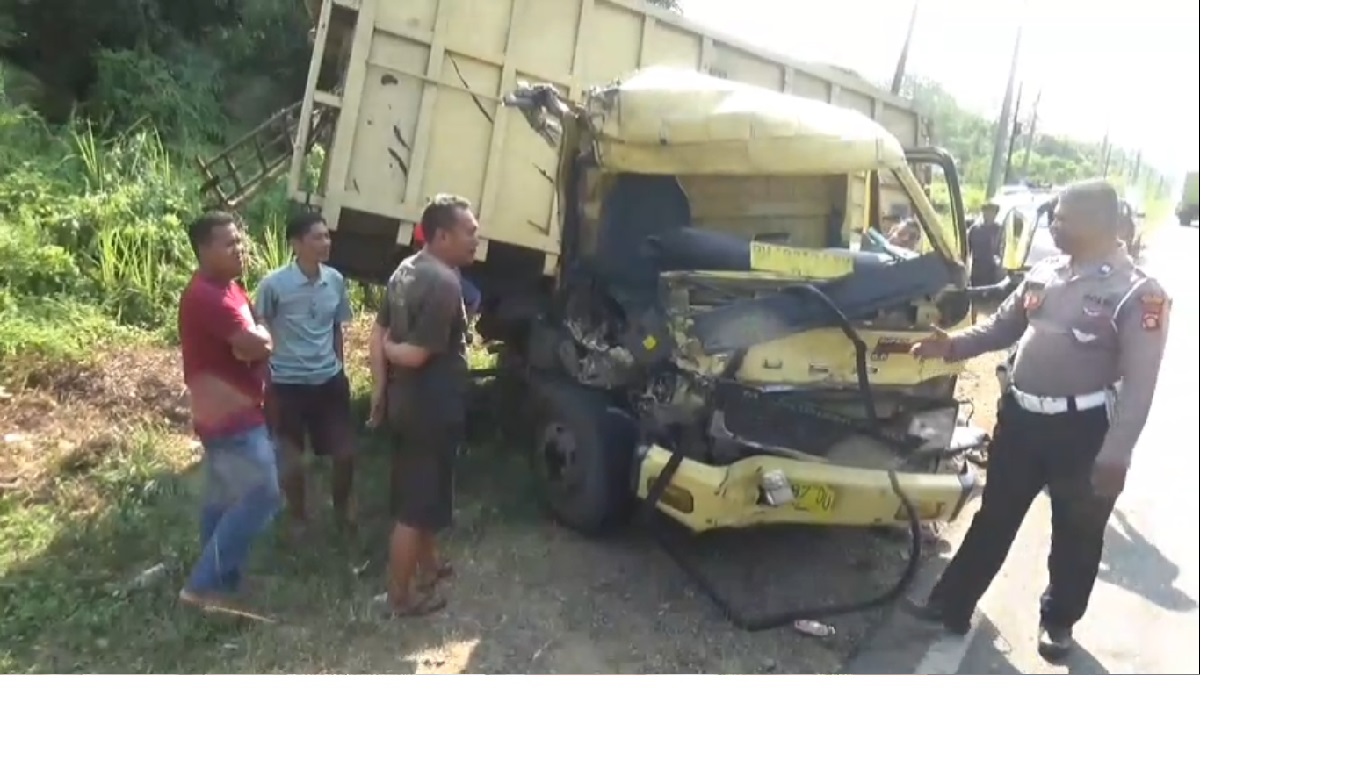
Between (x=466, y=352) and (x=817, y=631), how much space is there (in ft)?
3.68

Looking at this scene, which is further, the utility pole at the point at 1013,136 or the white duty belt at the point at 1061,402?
the utility pole at the point at 1013,136

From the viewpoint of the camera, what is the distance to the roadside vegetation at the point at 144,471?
2504 mm

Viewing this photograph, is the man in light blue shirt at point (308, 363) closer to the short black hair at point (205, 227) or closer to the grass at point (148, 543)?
the grass at point (148, 543)

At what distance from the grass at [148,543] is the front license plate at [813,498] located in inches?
11.3

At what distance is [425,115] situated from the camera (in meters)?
3.45

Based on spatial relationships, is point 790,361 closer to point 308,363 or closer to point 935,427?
point 935,427

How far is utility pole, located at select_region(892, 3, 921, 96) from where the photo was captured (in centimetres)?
296

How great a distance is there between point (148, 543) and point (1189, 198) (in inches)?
106

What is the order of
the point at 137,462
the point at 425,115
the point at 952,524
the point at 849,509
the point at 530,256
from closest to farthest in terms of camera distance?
the point at 137,462 → the point at 849,509 → the point at 952,524 → the point at 425,115 → the point at 530,256

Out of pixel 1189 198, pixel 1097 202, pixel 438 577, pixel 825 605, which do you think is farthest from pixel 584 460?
pixel 1189 198

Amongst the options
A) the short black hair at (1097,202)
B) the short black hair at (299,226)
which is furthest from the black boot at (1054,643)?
the short black hair at (299,226)

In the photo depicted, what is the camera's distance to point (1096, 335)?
2.58 metres
